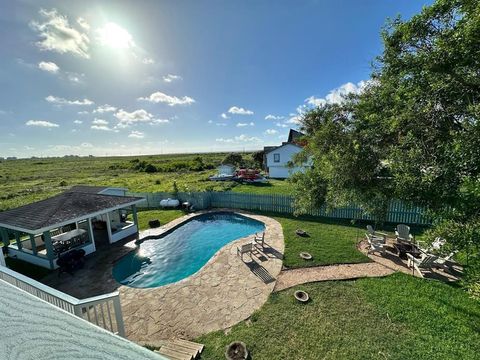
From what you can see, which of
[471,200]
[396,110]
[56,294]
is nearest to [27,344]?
[56,294]

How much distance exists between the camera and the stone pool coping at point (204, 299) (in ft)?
22.1

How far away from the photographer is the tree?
4195mm

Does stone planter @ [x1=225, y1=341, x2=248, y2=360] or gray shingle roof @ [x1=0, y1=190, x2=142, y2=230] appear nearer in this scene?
stone planter @ [x1=225, y1=341, x2=248, y2=360]

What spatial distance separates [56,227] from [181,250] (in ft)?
19.1

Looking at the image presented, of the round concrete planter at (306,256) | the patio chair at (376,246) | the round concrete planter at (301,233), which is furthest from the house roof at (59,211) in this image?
the patio chair at (376,246)

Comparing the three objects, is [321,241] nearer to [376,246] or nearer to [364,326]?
[376,246]

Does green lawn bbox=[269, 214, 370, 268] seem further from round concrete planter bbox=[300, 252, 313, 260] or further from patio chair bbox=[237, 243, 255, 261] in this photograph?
patio chair bbox=[237, 243, 255, 261]

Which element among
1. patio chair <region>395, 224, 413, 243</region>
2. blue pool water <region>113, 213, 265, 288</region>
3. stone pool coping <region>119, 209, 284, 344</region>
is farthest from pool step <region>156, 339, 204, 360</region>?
patio chair <region>395, 224, 413, 243</region>

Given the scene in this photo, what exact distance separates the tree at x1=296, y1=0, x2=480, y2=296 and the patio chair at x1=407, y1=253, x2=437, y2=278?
2.88 m

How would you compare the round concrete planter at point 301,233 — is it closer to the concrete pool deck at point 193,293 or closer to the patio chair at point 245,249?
the concrete pool deck at point 193,293

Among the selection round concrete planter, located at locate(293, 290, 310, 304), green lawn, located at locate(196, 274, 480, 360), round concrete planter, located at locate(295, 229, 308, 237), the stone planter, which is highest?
round concrete planter, located at locate(295, 229, 308, 237)

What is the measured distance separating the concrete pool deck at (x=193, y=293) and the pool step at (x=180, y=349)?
1.42ft

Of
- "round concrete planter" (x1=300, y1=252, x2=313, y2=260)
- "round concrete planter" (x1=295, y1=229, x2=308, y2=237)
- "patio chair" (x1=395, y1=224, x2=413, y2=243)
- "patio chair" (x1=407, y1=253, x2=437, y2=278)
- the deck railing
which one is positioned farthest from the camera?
the deck railing

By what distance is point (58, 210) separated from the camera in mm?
11711
